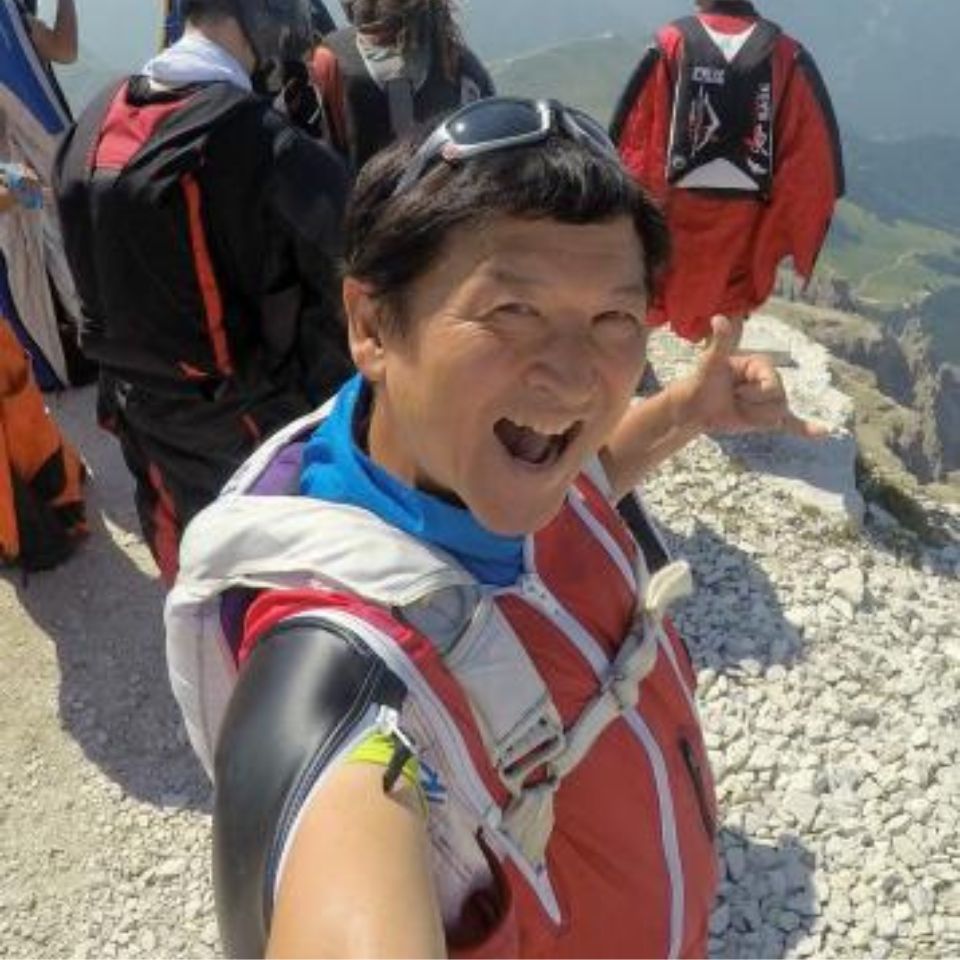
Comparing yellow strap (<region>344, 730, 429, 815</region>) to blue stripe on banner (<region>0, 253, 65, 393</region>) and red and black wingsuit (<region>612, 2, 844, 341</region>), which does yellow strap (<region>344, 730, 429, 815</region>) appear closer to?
red and black wingsuit (<region>612, 2, 844, 341</region>)

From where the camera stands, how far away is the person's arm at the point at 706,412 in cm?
241

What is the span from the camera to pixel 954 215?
171 m

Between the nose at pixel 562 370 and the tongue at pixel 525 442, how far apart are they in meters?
0.12

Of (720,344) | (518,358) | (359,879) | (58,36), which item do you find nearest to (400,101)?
(58,36)

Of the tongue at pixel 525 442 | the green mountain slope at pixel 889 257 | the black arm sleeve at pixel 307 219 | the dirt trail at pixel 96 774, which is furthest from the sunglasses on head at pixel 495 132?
the green mountain slope at pixel 889 257

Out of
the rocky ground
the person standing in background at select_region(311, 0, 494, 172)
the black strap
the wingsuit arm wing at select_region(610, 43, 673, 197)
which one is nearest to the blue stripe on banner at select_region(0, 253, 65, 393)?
the rocky ground

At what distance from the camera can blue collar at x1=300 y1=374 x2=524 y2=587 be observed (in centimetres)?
168

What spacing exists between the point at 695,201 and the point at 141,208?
359 centimetres

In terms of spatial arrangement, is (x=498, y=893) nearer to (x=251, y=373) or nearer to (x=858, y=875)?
(x=251, y=373)

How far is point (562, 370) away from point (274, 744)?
2.22 ft

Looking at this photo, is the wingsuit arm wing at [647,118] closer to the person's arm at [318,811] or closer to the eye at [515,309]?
the eye at [515,309]

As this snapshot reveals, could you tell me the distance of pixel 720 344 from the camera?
2.40 metres

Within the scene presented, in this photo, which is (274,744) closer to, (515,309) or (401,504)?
(401,504)

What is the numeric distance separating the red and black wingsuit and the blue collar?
3.91m
